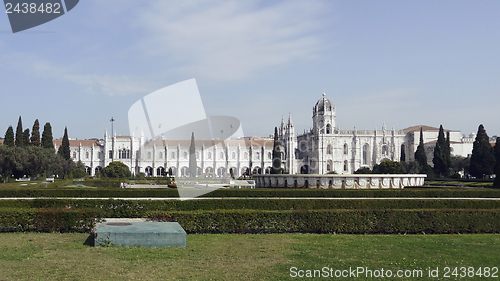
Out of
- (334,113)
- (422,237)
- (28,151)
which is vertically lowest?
(422,237)

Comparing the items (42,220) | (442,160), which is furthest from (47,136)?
(442,160)

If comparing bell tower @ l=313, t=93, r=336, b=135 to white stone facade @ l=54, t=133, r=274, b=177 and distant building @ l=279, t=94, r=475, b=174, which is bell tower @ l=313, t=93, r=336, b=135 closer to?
distant building @ l=279, t=94, r=475, b=174

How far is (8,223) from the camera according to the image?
34.3ft

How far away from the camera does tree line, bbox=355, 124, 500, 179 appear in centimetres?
4584

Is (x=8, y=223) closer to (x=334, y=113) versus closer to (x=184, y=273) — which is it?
(x=184, y=273)

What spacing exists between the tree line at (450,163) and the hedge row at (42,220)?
4293cm

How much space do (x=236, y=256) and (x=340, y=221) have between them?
388 cm

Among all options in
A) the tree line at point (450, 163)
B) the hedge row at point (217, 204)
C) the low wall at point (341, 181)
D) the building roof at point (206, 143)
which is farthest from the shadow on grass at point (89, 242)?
the building roof at point (206, 143)

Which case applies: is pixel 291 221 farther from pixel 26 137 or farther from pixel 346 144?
pixel 346 144

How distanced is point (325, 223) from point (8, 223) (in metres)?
7.82

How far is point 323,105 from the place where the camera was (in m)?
77.9

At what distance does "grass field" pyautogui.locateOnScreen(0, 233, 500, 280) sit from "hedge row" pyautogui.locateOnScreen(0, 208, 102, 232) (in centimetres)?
33

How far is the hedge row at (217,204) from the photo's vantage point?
11758mm

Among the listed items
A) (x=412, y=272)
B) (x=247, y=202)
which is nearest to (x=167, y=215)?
(x=247, y=202)
